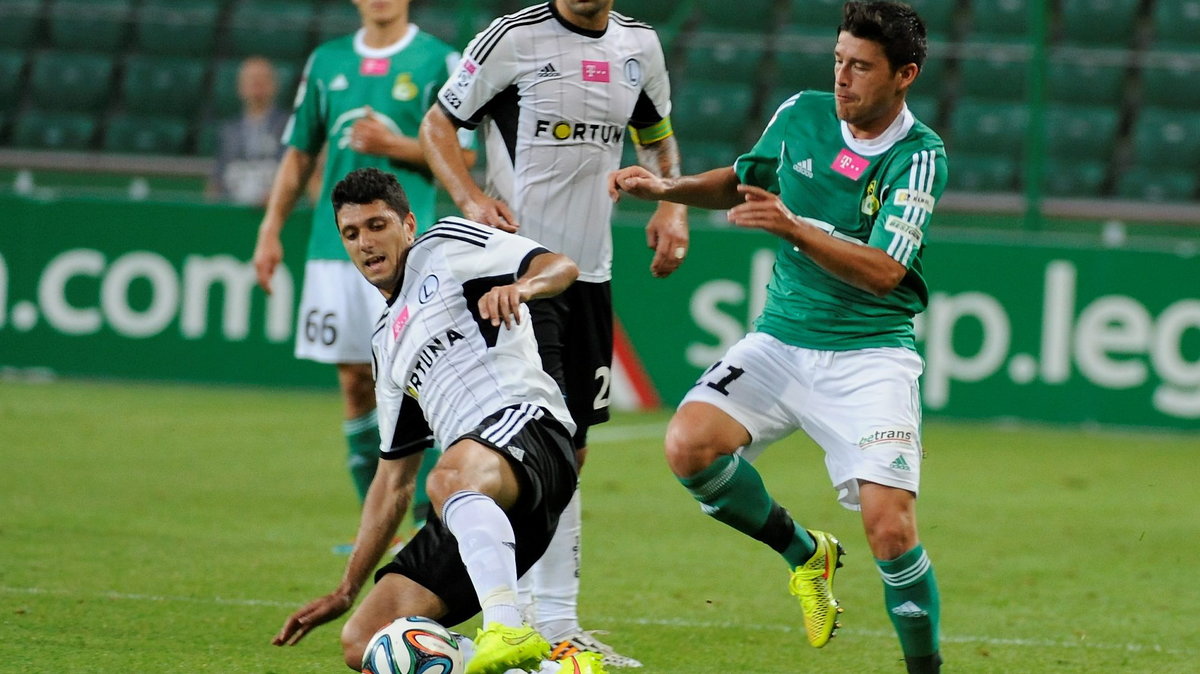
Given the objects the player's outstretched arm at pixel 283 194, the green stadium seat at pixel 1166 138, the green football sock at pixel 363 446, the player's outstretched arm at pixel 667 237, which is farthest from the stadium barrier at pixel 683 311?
the player's outstretched arm at pixel 667 237

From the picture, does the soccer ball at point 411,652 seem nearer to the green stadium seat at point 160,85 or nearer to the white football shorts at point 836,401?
the white football shorts at point 836,401

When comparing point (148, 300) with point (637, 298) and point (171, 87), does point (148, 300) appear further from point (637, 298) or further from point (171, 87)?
point (637, 298)

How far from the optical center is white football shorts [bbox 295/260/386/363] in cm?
711

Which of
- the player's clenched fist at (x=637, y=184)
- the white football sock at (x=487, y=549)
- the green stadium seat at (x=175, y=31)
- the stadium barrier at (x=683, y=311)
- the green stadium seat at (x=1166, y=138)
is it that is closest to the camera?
the white football sock at (x=487, y=549)

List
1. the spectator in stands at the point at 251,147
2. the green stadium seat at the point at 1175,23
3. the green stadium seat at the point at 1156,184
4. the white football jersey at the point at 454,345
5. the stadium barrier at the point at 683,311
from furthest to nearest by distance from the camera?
1. the green stadium seat at the point at 1175,23
2. the green stadium seat at the point at 1156,184
3. the spectator in stands at the point at 251,147
4. the stadium barrier at the point at 683,311
5. the white football jersey at the point at 454,345

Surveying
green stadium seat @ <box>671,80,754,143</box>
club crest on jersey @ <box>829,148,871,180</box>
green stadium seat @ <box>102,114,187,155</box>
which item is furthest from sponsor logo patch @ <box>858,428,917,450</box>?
green stadium seat @ <box>102,114,187,155</box>

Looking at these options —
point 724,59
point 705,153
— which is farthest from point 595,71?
point 724,59

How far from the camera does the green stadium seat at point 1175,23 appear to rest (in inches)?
521

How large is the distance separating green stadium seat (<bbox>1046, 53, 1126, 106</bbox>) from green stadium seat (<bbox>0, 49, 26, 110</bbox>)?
7938 millimetres

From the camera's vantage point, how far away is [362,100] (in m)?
7.18

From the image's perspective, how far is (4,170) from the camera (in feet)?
43.0

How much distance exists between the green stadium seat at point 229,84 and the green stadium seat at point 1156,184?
6482 mm

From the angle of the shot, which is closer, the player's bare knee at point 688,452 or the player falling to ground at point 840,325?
the player falling to ground at point 840,325

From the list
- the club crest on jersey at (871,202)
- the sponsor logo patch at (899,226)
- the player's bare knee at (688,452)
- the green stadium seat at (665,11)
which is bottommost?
the player's bare knee at (688,452)
